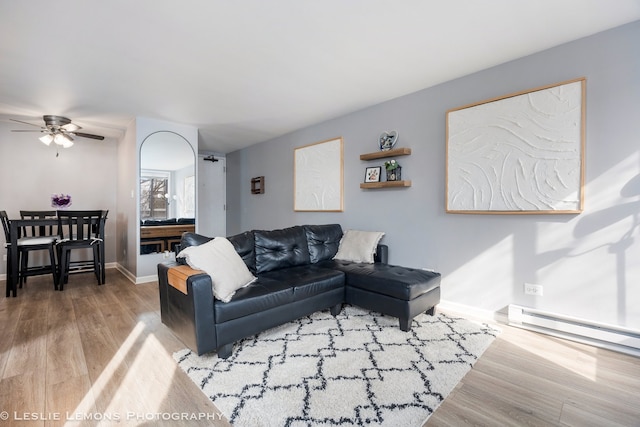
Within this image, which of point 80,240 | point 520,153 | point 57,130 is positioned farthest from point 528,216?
point 57,130

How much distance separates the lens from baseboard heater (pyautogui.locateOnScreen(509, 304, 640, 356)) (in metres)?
2.14

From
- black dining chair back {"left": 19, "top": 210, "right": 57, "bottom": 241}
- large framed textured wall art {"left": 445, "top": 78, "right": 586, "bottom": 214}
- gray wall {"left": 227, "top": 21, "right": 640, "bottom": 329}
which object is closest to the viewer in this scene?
gray wall {"left": 227, "top": 21, "right": 640, "bottom": 329}

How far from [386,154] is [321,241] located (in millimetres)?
1309

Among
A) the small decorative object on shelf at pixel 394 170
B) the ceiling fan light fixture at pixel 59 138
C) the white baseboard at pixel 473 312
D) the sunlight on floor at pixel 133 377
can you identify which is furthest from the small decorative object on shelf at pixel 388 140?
the ceiling fan light fixture at pixel 59 138

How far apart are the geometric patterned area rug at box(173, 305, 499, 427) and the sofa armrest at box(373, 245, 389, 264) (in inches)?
32.2

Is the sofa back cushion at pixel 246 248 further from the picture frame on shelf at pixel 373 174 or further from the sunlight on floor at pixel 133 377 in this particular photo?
the picture frame on shelf at pixel 373 174

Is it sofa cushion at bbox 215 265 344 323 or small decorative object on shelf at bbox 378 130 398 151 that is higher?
small decorative object on shelf at bbox 378 130 398 151

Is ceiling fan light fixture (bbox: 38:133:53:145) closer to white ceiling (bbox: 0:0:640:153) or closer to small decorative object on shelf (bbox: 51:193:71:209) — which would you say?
white ceiling (bbox: 0:0:640:153)

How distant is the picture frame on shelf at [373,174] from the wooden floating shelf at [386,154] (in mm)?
138

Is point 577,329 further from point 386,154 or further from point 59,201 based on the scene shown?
point 59,201

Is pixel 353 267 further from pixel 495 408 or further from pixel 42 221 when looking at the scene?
pixel 42 221

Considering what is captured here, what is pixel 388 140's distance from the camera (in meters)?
3.60

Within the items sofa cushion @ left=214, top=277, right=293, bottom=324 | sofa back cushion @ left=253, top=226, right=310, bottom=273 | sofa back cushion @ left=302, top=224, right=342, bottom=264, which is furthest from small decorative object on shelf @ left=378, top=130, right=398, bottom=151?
sofa cushion @ left=214, top=277, right=293, bottom=324

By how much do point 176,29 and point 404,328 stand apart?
296 centimetres
